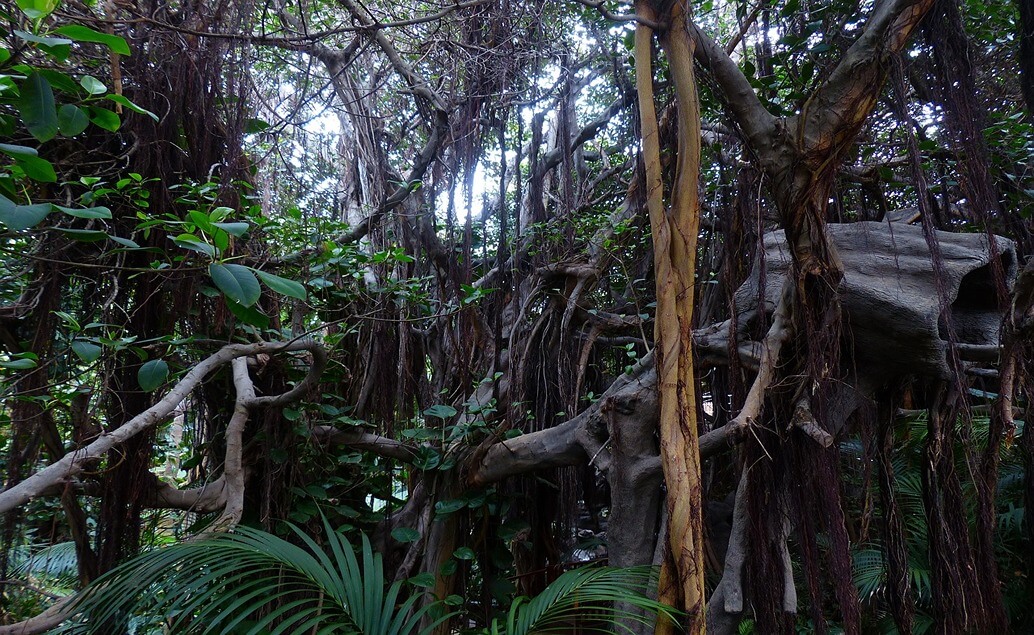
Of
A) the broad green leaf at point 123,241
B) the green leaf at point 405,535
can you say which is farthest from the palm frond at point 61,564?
the broad green leaf at point 123,241

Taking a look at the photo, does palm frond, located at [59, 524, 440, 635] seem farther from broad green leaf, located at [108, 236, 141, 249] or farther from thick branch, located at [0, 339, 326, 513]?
broad green leaf, located at [108, 236, 141, 249]

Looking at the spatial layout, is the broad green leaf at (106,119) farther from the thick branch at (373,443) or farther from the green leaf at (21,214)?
the thick branch at (373,443)

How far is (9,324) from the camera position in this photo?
7.98 ft

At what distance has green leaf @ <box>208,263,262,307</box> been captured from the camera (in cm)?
127

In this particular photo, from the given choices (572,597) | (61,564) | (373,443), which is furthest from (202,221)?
(61,564)

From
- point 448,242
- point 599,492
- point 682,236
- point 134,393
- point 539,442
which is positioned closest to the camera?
point 682,236

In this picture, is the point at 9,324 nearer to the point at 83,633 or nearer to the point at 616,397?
the point at 83,633

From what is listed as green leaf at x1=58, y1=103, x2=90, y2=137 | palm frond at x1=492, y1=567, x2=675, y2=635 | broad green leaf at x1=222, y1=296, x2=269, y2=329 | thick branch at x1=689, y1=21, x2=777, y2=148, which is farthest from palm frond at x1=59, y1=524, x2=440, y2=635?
thick branch at x1=689, y1=21, x2=777, y2=148

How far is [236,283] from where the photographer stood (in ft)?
4.23

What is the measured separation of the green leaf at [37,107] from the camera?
47.1 inches

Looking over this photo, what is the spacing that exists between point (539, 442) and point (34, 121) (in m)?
1.91

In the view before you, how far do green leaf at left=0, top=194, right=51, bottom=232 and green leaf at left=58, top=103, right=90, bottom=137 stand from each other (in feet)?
0.79

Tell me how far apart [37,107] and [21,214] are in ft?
0.85

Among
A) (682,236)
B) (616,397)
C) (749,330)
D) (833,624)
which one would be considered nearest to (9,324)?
(616,397)
